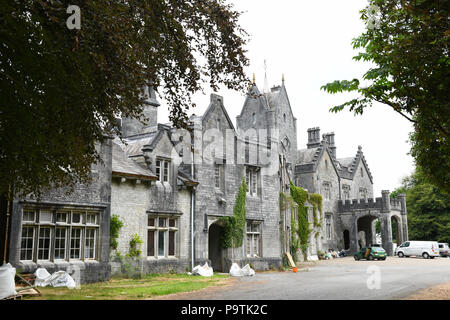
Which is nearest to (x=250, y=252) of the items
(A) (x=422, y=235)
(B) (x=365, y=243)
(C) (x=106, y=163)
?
(C) (x=106, y=163)

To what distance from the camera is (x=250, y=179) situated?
27297 mm

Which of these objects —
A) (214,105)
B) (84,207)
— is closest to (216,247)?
(214,105)

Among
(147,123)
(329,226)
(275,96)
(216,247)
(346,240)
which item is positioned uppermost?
(275,96)

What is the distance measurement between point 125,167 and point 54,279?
20.8 ft

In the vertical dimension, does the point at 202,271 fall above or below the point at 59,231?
below

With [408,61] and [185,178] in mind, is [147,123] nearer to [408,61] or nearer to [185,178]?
[185,178]

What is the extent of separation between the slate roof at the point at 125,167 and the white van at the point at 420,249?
31.0 metres

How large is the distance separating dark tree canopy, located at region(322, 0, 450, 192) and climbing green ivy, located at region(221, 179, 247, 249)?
1448cm

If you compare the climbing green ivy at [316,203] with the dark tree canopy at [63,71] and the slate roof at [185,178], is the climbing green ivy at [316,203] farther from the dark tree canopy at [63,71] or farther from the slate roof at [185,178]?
the dark tree canopy at [63,71]

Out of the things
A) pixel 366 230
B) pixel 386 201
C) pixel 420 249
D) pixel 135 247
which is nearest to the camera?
pixel 135 247

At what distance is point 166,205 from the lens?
21.5 metres

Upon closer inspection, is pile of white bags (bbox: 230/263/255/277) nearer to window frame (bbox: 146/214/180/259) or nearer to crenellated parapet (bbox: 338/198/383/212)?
window frame (bbox: 146/214/180/259)

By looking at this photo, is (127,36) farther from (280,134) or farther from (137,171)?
(280,134)

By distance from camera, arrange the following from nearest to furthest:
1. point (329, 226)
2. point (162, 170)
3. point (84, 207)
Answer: point (84, 207) < point (162, 170) < point (329, 226)
